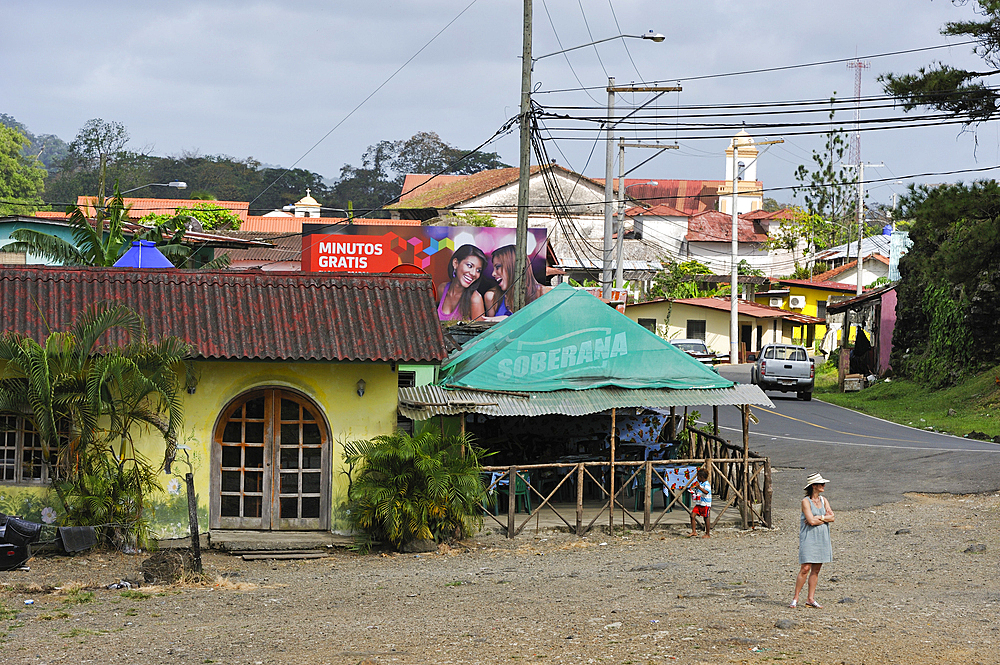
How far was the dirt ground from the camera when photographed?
30.2 ft

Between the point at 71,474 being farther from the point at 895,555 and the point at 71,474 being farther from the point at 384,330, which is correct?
the point at 895,555

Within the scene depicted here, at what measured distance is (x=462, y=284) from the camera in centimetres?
4241

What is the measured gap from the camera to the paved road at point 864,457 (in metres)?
19.3

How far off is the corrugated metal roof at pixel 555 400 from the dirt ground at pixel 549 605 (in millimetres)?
2011

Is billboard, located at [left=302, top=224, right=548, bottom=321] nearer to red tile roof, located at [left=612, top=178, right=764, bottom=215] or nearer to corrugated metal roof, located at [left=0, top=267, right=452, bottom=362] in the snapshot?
corrugated metal roof, located at [left=0, top=267, right=452, bottom=362]

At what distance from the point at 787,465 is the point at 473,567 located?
11169 millimetres

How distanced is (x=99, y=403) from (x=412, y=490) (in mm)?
4590

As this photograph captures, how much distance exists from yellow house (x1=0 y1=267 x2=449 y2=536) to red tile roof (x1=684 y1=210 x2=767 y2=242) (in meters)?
67.1

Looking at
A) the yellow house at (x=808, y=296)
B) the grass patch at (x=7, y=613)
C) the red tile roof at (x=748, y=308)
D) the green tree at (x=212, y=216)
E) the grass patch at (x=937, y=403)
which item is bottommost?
the grass patch at (x=7, y=613)

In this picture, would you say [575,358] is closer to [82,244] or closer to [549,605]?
[549,605]

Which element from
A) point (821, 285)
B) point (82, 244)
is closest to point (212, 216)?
point (82, 244)

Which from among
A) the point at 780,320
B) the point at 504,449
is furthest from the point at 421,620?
the point at 780,320

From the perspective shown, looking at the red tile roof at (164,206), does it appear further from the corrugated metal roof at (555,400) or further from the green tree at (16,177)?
the corrugated metal roof at (555,400)

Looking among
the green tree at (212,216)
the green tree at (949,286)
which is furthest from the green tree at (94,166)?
the green tree at (949,286)
